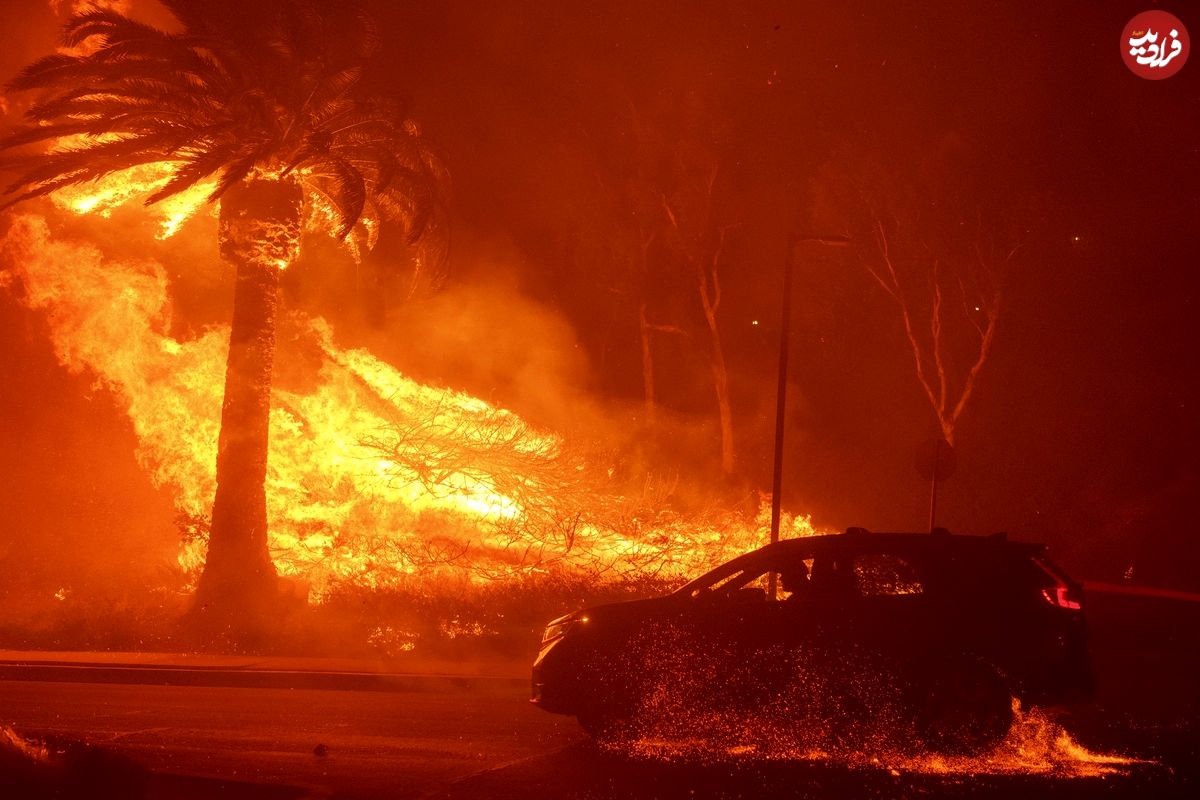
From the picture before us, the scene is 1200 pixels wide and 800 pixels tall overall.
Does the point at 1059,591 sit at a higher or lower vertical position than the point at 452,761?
higher

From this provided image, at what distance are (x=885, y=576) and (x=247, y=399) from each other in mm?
10837

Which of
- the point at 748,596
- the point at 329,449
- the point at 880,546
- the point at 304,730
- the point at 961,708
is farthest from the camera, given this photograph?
the point at 329,449

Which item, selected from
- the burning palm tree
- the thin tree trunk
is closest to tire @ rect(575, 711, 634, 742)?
the burning palm tree

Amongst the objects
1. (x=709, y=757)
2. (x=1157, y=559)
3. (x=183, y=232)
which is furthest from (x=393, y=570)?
(x=1157, y=559)

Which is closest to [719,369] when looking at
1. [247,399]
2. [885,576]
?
[247,399]

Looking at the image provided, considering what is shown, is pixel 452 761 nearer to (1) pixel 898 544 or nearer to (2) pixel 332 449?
(1) pixel 898 544

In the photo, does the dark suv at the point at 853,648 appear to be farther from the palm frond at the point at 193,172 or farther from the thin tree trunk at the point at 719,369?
the thin tree trunk at the point at 719,369

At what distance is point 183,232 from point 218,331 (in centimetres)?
229

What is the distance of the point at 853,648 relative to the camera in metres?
9.05

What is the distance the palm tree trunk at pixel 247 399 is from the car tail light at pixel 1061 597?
11.7 meters

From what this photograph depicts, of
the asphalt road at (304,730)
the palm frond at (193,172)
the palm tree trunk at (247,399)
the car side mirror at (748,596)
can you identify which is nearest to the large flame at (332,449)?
the palm tree trunk at (247,399)

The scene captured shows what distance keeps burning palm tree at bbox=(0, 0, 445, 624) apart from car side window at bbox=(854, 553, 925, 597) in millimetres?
9628

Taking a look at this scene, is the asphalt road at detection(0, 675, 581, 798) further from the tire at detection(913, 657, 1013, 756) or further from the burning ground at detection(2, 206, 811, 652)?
the burning ground at detection(2, 206, 811, 652)

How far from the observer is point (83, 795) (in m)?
5.89
